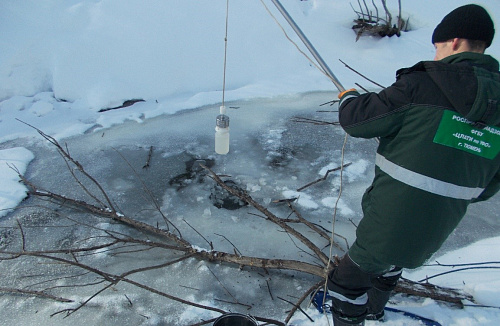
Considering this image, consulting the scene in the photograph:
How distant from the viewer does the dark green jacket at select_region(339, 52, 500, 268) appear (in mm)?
1193

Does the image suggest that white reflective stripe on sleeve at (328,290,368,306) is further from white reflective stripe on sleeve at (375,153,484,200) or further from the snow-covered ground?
white reflective stripe on sleeve at (375,153,484,200)

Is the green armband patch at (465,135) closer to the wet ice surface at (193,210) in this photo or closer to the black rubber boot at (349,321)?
the black rubber boot at (349,321)

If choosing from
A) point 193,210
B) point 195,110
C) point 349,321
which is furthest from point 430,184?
point 195,110

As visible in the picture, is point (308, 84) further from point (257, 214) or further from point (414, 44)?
point (257, 214)

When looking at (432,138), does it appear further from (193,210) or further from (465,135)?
(193,210)

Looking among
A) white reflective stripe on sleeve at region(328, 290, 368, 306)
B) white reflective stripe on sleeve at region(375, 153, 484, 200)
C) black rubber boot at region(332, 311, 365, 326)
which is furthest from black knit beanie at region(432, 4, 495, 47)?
black rubber boot at region(332, 311, 365, 326)

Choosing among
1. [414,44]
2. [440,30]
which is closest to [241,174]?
[440,30]

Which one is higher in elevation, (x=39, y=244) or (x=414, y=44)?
(x=414, y=44)

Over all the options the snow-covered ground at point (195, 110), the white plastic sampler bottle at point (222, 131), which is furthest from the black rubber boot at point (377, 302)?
the white plastic sampler bottle at point (222, 131)

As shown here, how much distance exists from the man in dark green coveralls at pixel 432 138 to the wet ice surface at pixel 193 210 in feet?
2.75

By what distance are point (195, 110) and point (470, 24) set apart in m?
3.25

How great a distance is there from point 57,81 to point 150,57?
1.20m

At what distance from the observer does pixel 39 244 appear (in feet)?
7.63

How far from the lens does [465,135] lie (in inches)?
48.4
